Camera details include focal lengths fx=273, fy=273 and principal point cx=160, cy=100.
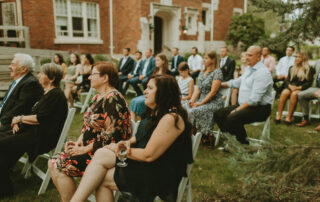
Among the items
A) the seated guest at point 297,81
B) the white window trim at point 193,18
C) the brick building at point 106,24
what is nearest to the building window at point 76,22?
the brick building at point 106,24

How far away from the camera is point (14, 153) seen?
3.38 meters

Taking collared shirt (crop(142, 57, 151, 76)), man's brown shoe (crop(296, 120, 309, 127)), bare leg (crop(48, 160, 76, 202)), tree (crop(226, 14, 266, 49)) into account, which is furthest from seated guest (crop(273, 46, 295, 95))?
tree (crop(226, 14, 266, 49))

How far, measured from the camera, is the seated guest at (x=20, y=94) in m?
3.65

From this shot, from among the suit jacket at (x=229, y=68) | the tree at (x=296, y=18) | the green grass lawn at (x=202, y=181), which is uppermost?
the tree at (x=296, y=18)

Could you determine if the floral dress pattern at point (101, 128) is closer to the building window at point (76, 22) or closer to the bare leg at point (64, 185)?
the bare leg at point (64, 185)

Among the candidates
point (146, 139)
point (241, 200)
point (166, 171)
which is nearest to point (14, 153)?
point (146, 139)

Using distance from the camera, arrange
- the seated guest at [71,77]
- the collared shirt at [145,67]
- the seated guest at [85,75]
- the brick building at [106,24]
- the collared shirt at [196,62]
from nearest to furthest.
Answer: the seated guest at [71,77] → the seated guest at [85,75] → the collared shirt at [145,67] → the collared shirt at [196,62] → the brick building at [106,24]

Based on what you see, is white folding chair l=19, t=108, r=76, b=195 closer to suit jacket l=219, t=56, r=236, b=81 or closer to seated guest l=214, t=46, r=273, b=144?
seated guest l=214, t=46, r=273, b=144

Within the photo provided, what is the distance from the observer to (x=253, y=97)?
166 inches

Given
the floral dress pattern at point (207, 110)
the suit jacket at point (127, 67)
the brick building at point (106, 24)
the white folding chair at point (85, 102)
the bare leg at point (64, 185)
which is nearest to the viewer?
the bare leg at point (64, 185)

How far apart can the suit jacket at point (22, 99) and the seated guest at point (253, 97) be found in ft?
9.54

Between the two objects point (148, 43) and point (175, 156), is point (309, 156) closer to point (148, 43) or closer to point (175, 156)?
point (175, 156)

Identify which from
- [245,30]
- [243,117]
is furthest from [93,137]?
[245,30]

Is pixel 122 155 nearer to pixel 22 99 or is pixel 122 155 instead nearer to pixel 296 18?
pixel 296 18
